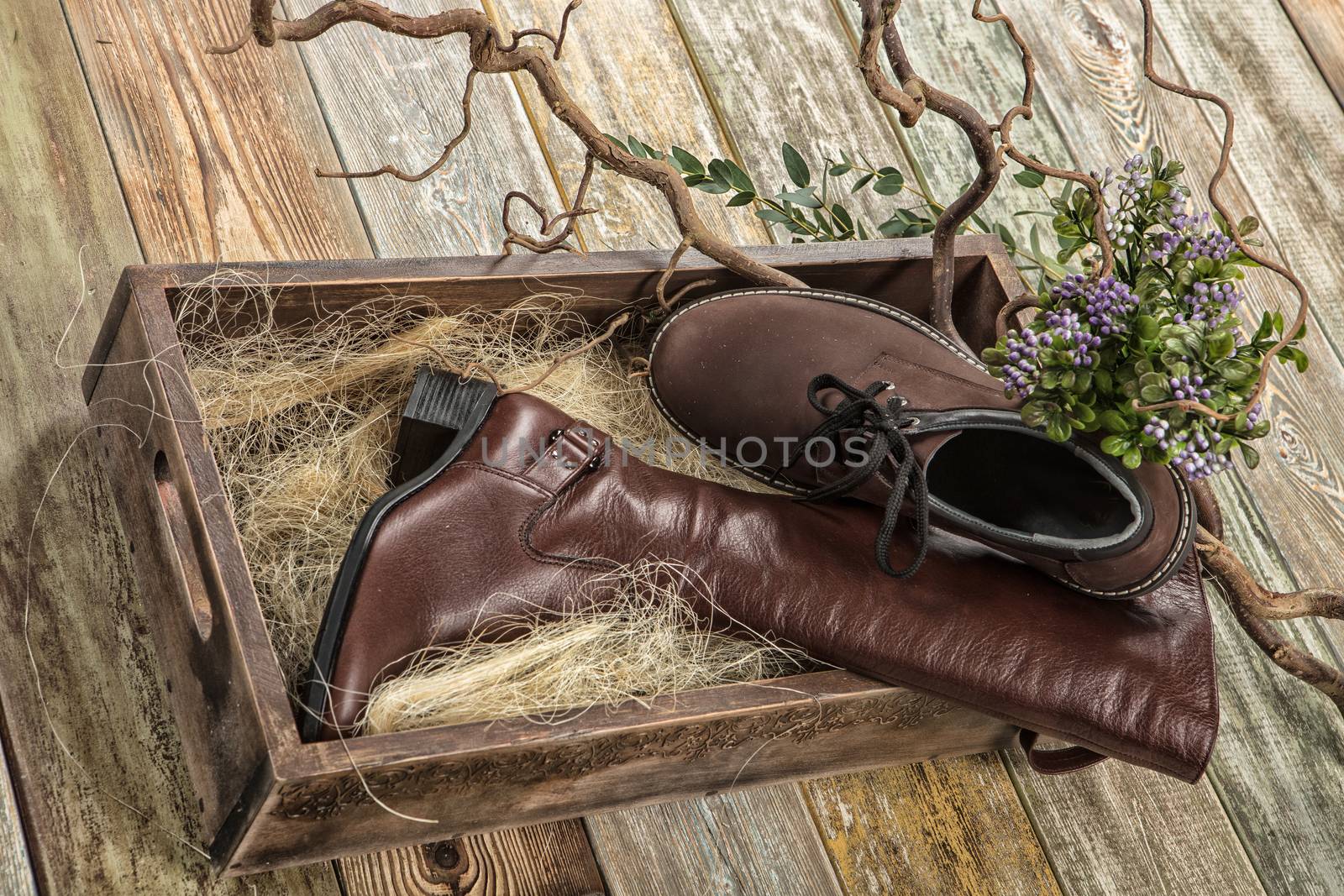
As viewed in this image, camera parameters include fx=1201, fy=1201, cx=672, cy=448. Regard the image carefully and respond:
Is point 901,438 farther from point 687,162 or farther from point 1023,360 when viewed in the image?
point 687,162

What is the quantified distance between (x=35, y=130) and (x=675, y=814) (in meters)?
0.87

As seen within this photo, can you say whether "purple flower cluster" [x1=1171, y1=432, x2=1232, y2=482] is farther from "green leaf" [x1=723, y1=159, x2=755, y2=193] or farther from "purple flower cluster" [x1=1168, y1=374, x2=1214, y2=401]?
"green leaf" [x1=723, y1=159, x2=755, y2=193]

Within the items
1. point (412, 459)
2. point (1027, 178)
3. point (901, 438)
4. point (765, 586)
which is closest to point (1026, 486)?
point (901, 438)

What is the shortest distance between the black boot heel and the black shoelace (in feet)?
0.91

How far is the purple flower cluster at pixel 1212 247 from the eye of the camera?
0.85m

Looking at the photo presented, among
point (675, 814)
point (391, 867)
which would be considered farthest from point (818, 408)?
point (391, 867)

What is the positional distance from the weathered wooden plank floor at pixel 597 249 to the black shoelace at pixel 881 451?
0.28m

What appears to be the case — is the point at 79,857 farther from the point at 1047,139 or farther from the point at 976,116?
the point at 1047,139

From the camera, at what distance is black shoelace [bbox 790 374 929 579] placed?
0.92 m

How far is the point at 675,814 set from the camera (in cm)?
103

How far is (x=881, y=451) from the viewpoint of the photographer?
0.94 meters

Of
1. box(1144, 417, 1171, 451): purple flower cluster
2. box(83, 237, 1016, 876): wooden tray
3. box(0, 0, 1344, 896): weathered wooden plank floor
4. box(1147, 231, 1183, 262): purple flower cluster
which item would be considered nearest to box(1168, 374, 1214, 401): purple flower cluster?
box(1144, 417, 1171, 451): purple flower cluster

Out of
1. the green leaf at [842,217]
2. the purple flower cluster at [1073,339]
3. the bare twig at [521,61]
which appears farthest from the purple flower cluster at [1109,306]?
the green leaf at [842,217]

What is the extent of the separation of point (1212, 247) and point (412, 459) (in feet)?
2.07
